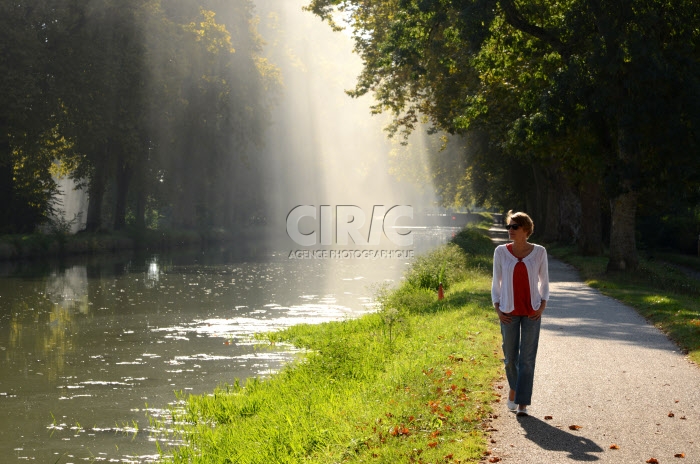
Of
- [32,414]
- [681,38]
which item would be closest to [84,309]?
[32,414]

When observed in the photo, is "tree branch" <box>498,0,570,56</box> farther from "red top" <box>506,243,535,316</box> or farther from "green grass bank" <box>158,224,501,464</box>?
"red top" <box>506,243,535,316</box>

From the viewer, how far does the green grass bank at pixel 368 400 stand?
7.71 m

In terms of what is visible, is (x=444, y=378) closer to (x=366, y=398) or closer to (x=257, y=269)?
(x=366, y=398)

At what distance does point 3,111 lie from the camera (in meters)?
39.2

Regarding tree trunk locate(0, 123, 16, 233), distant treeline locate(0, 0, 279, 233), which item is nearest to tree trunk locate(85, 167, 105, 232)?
distant treeline locate(0, 0, 279, 233)

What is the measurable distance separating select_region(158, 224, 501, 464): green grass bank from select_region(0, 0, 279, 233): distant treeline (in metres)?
28.3

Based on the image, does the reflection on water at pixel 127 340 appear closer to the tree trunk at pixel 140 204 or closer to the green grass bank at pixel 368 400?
the green grass bank at pixel 368 400

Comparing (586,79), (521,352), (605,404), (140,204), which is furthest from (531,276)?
(140,204)

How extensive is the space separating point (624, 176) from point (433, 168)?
47171mm

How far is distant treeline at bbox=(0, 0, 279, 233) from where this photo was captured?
41500 millimetres

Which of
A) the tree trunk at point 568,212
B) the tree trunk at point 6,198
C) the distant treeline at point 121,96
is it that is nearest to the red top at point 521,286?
the distant treeline at point 121,96

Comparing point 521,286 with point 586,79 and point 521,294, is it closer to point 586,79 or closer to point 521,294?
point 521,294

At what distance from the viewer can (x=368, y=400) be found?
9578 millimetres

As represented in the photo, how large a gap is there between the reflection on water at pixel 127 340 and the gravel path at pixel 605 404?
433 centimetres
